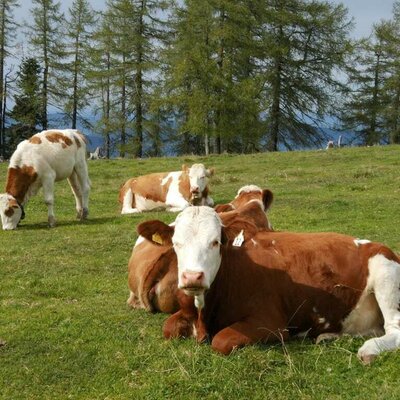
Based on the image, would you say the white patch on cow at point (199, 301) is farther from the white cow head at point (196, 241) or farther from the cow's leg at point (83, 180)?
the cow's leg at point (83, 180)

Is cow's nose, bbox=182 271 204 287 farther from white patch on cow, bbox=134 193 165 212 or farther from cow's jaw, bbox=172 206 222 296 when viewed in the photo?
white patch on cow, bbox=134 193 165 212

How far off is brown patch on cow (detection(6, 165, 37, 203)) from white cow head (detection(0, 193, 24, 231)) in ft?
0.72

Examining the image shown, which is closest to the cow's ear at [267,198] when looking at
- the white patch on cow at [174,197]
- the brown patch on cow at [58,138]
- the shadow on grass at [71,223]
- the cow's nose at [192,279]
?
the cow's nose at [192,279]

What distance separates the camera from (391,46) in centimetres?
5184

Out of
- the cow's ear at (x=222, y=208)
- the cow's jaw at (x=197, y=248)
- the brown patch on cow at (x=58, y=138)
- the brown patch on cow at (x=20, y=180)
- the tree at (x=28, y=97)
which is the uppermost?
the tree at (x=28, y=97)

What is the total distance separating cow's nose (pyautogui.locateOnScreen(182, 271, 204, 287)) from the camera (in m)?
4.89

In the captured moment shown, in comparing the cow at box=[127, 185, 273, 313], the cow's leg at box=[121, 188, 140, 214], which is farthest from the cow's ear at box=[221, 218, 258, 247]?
the cow's leg at box=[121, 188, 140, 214]

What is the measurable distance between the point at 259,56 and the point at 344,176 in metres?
26.3

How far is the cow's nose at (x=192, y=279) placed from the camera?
4.89 metres

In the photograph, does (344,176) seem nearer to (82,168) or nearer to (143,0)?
(82,168)

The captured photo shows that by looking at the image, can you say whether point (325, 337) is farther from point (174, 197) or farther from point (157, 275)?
point (174, 197)

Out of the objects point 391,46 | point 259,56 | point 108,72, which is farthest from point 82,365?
point 391,46

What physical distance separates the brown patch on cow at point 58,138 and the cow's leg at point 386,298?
11.2 m

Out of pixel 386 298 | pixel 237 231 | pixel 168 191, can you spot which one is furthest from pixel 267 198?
pixel 168 191
